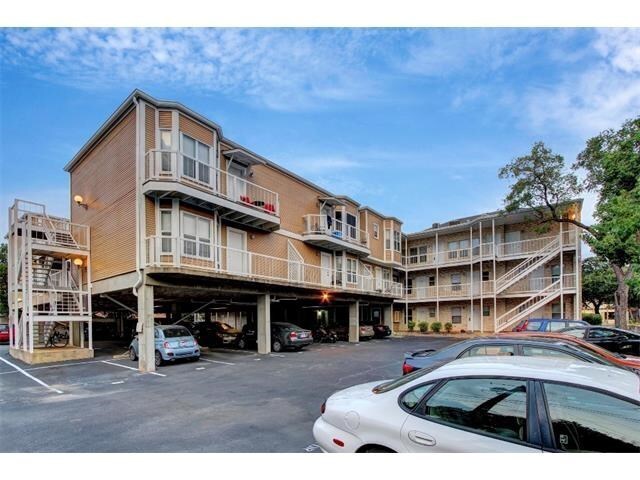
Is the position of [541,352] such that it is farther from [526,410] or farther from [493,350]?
[526,410]

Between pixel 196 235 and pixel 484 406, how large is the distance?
45.2ft

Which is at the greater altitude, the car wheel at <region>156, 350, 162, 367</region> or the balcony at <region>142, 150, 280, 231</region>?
the balcony at <region>142, 150, 280, 231</region>

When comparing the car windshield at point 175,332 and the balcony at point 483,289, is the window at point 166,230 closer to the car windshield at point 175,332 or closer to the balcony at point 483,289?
the car windshield at point 175,332

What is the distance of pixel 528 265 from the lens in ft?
85.5

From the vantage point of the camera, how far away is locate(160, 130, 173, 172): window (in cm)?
1429

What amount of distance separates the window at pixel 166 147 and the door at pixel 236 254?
13.5 feet

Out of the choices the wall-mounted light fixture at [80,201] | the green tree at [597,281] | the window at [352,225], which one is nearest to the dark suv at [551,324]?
the window at [352,225]

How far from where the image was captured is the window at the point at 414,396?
135 inches

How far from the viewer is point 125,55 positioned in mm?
9750

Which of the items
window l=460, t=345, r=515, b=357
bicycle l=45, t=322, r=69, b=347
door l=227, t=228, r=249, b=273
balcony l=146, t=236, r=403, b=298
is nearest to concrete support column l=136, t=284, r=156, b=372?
balcony l=146, t=236, r=403, b=298

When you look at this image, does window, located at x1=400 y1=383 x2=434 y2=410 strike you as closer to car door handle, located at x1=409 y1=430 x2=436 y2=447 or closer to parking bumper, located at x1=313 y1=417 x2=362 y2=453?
car door handle, located at x1=409 y1=430 x2=436 y2=447

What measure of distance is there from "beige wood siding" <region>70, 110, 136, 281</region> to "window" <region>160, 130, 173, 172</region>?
3.88ft

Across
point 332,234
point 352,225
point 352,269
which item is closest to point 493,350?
point 332,234

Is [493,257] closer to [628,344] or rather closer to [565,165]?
[565,165]
